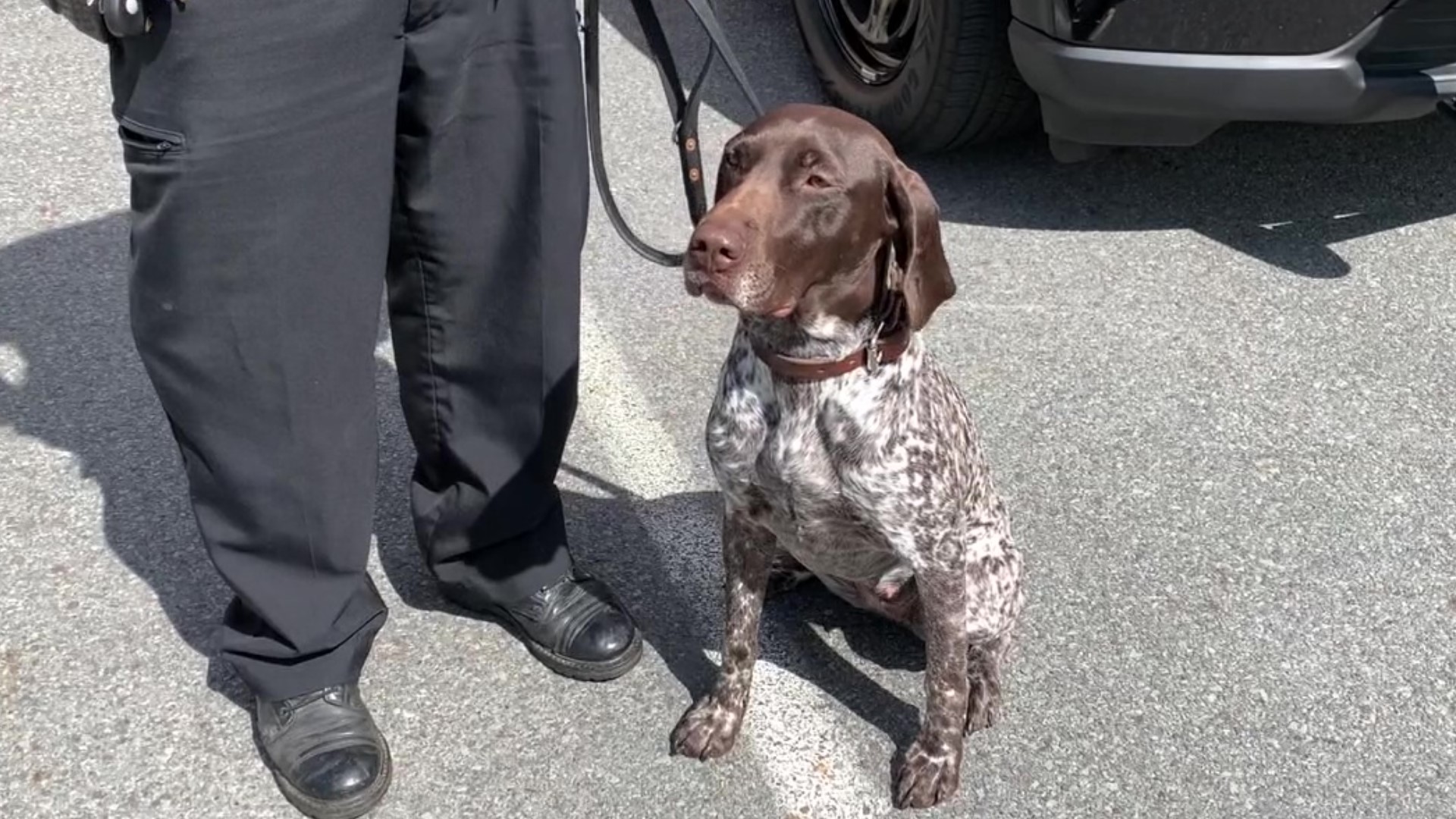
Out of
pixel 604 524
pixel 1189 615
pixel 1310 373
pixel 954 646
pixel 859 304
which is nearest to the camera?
pixel 859 304

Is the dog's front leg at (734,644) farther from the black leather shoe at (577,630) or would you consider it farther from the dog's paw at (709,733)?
the black leather shoe at (577,630)

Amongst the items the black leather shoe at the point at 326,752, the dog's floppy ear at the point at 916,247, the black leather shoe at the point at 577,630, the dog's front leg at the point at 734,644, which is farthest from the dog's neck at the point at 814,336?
the black leather shoe at the point at 326,752

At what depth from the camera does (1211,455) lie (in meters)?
3.48

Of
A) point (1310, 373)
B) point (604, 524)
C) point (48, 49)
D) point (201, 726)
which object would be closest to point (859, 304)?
point (604, 524)

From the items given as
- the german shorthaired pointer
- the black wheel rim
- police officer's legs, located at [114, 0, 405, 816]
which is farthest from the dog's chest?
the black wheel rim

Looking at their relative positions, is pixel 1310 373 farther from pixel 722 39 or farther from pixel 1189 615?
pixel 722 39

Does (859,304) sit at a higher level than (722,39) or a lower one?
lower

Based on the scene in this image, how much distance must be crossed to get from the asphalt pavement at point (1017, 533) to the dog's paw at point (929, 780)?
45 millimetres

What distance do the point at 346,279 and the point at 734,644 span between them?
98cm

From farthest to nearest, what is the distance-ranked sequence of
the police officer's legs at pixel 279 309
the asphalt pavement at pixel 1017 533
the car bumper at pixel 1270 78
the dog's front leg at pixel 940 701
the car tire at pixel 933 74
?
1. the car tire at pixel 933 74
2. the car bumper at pixel 1270 78
3. the asphalt pavement at pixel 1017 533
4. the dog's front leg at pixel 940 701
5. the police officer's legs at pixel 279 309

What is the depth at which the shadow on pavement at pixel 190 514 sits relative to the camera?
9.71ft

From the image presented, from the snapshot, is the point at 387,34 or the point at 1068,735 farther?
the point at 1068,735

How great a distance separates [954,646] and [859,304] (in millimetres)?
657

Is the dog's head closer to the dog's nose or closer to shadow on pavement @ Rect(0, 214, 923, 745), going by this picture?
the dog's nose
